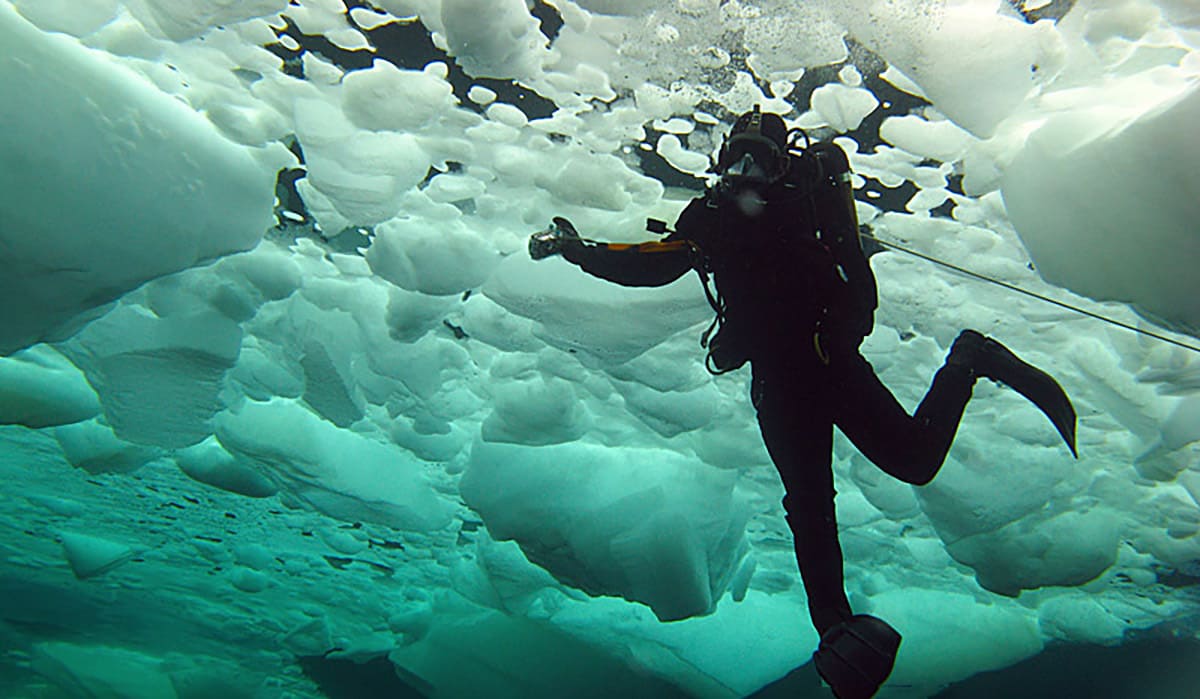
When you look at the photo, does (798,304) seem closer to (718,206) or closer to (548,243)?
(718,206)

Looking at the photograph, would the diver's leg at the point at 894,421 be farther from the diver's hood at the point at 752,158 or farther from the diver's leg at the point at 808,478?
the diver's hood at the point at 752,158

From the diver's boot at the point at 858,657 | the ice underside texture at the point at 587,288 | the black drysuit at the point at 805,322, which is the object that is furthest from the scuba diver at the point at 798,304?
the ice underside texture at the point at 587,288

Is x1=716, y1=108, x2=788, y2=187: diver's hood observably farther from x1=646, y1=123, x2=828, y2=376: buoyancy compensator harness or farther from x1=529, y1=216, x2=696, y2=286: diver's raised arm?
x1=529, y1=216, x2=696, y2=286: diver's raised arm

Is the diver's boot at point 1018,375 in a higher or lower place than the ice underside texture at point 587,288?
lower

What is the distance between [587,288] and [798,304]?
2.34 m

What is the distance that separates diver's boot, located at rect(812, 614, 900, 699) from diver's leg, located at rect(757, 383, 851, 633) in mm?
356

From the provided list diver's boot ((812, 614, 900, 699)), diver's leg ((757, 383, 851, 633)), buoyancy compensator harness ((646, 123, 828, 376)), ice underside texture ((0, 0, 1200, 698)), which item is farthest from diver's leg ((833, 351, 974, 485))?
ice underside texture ((0, 0, 1200, 698))

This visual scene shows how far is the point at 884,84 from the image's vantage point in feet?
13.8

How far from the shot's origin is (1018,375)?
383 centimetres

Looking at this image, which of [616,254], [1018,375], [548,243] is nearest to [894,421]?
[1018,375]

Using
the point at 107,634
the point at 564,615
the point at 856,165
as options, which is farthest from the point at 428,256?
the point at 107,634

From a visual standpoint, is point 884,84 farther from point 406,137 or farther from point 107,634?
point 107,634

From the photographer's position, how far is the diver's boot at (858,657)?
2.72 metres

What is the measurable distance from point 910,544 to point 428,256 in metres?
9.46
